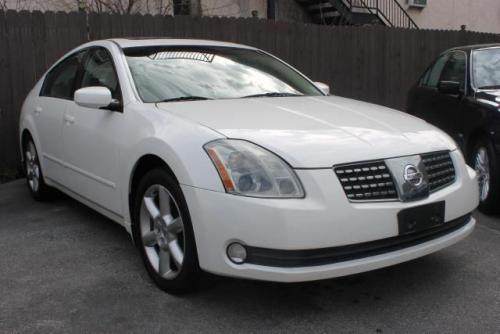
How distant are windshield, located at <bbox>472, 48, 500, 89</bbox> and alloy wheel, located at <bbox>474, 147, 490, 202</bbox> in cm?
77

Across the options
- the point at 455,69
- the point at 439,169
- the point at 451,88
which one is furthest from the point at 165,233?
the point at 455,69

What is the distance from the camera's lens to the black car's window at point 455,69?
5.86m

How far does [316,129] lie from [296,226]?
0.67 meters

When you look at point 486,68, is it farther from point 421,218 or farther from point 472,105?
point 421,218

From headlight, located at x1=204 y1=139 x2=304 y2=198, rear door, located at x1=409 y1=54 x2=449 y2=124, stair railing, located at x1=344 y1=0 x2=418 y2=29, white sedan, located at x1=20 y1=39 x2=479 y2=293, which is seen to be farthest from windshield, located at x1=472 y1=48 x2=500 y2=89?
stair railing, located at x1=344 y1=0 x2=418 y2=29

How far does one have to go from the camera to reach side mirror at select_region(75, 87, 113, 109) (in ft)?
12.0

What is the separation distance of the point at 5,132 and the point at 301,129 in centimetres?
517

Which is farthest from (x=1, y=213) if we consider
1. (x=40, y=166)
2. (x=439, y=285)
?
(x=439, y=285)

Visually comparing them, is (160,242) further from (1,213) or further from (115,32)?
(115,32)

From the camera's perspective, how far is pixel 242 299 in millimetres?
3238

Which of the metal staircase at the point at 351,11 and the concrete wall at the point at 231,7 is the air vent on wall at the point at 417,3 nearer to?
the metal staircase at the point at 351,11

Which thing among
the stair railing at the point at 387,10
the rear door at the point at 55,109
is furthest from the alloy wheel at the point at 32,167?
the stair railing at the point at 387,10

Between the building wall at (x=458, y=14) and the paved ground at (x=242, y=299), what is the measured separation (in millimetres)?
14625

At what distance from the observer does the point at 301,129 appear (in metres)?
3.12
